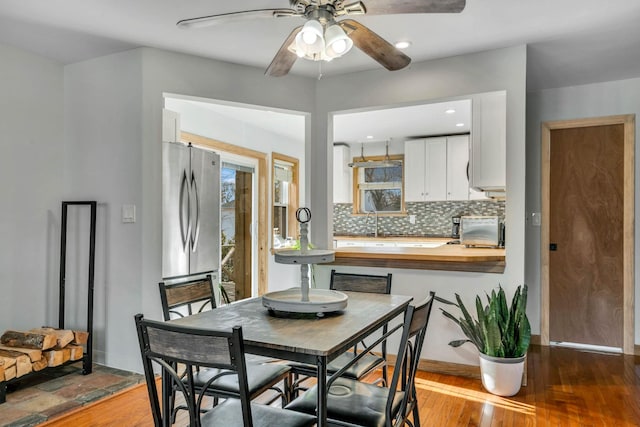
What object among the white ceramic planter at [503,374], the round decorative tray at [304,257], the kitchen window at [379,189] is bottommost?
the white ceramic planter at [503,374]

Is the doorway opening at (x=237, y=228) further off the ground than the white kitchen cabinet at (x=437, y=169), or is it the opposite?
the white kitchen cabinet at (x=437, y=169)

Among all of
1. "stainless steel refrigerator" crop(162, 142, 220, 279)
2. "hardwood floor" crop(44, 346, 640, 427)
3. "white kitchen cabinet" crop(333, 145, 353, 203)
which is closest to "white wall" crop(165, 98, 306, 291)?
"white kitchen cabinet" crop(333, 145, 353, 203)

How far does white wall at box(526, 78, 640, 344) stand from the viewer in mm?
3795

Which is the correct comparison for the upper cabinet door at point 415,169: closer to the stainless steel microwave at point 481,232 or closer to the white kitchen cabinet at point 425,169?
the white kitchen cabinet at point 425,169

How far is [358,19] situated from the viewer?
104 inches

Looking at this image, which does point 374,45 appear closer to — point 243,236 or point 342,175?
point 243,236

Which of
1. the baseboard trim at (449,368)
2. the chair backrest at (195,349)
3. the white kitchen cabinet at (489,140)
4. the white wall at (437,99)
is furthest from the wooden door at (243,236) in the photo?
the chair backrest at (195,349)

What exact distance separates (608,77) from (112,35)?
395 cm

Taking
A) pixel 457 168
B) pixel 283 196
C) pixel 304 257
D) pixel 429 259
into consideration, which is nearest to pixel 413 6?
pixel 304 257

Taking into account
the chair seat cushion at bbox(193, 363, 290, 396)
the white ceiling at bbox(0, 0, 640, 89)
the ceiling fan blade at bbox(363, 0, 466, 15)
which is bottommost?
the chair seat cushion at bbox(193, 363, 290, 396)

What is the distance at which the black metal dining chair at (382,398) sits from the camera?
1.53 m

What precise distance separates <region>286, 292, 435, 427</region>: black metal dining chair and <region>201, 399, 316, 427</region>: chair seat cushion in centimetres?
11

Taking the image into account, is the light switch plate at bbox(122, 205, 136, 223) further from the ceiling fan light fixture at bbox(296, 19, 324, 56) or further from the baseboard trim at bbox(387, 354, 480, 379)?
the baseboard trim at bbox(387, 354, 480, 379)

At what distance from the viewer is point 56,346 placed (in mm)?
2953
